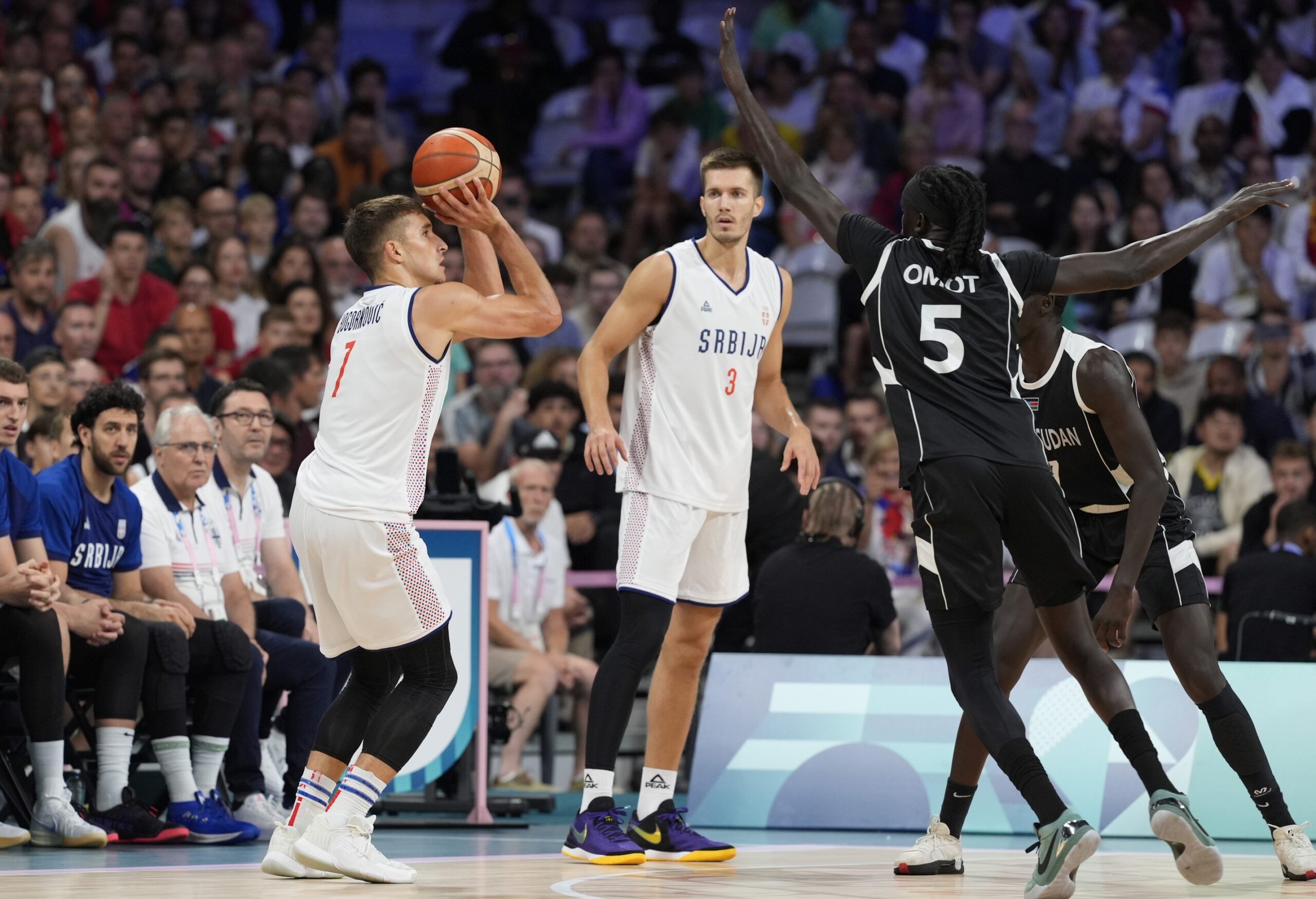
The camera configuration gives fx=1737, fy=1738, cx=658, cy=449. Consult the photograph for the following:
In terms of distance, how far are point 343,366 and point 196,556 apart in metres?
2.52

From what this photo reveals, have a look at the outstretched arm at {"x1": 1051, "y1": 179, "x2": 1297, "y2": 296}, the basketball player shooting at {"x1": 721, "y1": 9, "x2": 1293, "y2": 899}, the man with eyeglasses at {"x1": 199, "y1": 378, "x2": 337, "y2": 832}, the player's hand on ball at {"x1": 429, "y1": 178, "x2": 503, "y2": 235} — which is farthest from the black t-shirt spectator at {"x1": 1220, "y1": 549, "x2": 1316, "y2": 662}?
the player's hand on ball at {"x1": 429, "y1": 178, "x2": 503, "y2": 235}

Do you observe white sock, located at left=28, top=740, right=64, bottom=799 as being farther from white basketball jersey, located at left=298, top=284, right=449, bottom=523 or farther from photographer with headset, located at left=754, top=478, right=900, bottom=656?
photographer with headset, located at left=754, top=478, right=900, bottom=656

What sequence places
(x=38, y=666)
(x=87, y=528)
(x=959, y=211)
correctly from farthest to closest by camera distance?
(x=87, y=528), (x=38, y=666), (x=959, y=211)

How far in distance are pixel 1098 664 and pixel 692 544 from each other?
1567mm

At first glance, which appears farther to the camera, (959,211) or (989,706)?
(959,211)

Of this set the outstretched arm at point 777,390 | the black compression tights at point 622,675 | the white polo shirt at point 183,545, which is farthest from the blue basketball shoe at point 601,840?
the white polo shirt at point 183,545

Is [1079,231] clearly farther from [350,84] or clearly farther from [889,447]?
[350,84]

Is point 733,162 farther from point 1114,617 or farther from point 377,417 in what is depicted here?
point 1114,617

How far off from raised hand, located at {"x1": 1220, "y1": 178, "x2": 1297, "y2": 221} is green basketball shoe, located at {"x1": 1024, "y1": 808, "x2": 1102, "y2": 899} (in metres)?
2.07

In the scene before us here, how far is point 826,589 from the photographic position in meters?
8.61

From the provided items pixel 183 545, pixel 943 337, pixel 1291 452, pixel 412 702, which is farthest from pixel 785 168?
pixel 1291 452

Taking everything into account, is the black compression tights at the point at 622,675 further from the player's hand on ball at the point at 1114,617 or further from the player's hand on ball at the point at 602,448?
the player's hand on ball at the point at 1114,617

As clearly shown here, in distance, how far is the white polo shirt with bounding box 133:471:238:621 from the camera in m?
7.61

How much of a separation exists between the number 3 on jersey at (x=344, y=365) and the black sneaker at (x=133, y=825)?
2321 millimetres
